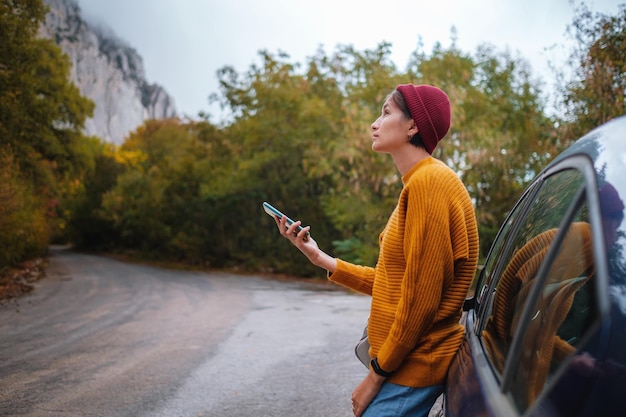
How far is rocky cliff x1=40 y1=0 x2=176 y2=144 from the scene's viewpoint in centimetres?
Result: 6273

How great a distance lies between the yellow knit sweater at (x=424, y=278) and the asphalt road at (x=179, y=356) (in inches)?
124

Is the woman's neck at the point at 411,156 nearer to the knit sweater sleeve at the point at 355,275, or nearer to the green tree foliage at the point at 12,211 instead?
the knit sweater sleeve at the point at 355,275

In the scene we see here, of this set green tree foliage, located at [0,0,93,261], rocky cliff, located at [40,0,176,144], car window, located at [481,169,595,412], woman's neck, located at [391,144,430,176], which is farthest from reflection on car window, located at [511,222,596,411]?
rocky cliff, located at [40,0,176,144]

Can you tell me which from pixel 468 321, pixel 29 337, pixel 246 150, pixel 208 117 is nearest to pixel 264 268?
pixel 246 150

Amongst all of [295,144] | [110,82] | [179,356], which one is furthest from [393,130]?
[110,82]

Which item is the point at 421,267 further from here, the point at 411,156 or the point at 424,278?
the point at 411,156

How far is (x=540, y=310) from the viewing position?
156cm

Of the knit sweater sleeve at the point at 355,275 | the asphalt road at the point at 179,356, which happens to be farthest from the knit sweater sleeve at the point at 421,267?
the asphalt road at the point at 179,356

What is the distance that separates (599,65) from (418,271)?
503 inches

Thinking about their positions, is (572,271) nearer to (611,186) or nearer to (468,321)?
(611,186)

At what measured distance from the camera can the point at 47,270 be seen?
24.6 m

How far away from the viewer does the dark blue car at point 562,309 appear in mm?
1048

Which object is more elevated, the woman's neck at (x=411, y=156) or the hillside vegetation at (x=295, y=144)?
the hillside vegetation at (x=295, y=144)

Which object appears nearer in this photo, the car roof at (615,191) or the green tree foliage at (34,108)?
the car roof at (615,191)
